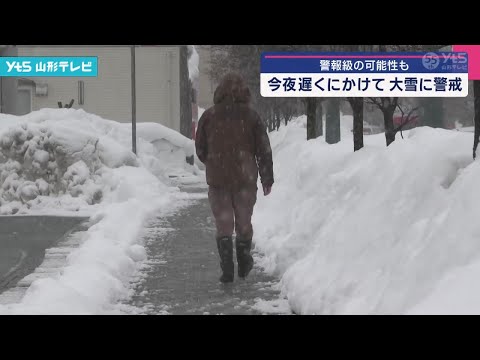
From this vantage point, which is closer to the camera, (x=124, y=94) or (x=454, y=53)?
(x=454, y=53)

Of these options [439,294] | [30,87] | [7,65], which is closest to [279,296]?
[439,294]

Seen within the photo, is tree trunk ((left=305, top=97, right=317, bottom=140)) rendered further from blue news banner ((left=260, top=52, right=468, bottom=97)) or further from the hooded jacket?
the hooded jacket

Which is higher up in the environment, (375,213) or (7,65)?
(7,65)

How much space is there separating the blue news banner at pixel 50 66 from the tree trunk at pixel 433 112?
14865 mm

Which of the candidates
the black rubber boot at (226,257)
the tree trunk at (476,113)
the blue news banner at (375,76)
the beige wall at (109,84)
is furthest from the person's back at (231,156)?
the beige wall at (109,84)

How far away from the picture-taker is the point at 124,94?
36.7 meters

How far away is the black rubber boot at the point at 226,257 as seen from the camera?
7199mm

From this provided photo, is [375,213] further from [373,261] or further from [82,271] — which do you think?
[82,271]

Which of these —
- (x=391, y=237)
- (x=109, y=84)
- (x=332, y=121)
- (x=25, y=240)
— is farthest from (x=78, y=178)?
(x=109, y=84)

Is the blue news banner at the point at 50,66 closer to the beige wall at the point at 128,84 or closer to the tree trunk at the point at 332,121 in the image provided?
the beige wall at the point at 128,84

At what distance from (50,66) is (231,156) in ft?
103

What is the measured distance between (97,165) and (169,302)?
9.88 meters

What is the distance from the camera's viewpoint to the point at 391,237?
5.62 metres

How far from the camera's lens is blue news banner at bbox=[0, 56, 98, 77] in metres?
34.7
